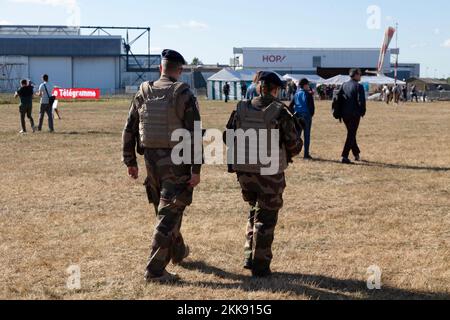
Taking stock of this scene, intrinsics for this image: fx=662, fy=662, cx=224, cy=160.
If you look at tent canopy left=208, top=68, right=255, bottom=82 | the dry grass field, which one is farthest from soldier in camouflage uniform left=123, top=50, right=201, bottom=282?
tent canopy left=208, top=68, right=255, bottom=82

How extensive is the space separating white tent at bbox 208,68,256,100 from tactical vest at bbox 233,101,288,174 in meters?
51.5

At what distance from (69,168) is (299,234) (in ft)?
21.9

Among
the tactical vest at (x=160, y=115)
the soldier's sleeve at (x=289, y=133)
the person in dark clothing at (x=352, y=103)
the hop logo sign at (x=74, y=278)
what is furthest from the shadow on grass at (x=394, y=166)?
the hop logo sign at (x=74, y=278)

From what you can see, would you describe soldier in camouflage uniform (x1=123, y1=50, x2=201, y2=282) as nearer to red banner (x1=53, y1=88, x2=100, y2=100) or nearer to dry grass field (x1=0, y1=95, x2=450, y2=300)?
dry grass field (x1=0, y1=95, x2=450, y2=300)

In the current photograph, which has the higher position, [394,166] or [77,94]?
[77,94]

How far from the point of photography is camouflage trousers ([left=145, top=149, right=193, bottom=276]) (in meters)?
5.58

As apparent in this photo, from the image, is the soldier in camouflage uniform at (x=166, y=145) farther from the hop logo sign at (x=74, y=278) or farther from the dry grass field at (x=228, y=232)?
the hop logo sign at (x=74, y=278)

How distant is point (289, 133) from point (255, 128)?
0.97 ft

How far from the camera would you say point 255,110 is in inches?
225

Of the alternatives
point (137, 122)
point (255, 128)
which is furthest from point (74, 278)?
point (255, 128)

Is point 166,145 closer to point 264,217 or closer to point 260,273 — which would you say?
point 264,217

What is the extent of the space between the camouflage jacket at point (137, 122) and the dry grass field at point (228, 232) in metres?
1.04

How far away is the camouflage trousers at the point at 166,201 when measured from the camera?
5.58 metres

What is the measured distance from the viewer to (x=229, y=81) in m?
58.6
